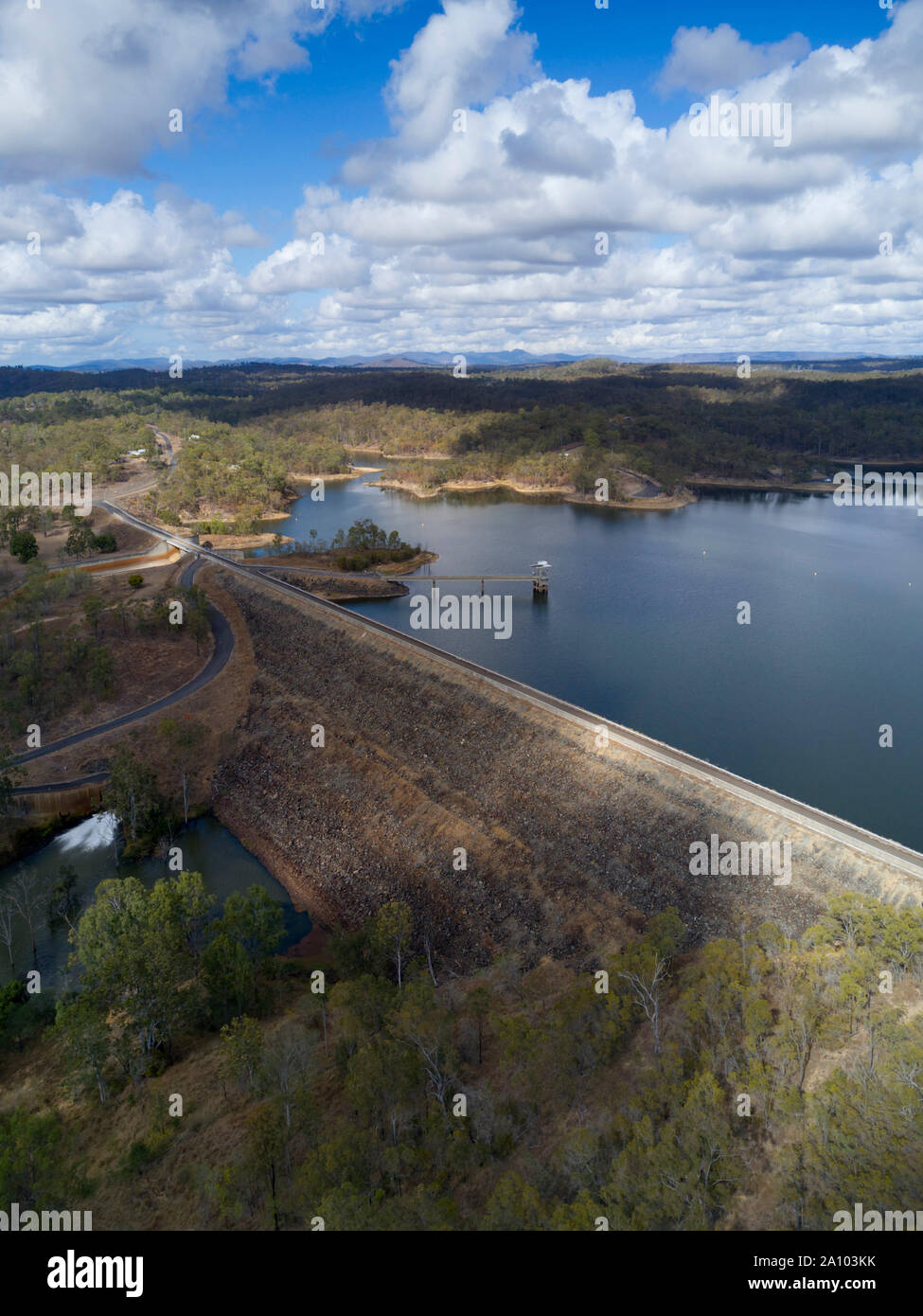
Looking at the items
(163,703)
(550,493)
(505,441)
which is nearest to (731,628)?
(163,703)

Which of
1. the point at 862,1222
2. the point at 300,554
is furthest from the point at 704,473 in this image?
the point at 862,1222

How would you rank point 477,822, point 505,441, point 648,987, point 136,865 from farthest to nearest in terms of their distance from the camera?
point 505,441, point 136,865, point 477,822, point 648,987

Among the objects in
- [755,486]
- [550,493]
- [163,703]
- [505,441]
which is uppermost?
[505,441]

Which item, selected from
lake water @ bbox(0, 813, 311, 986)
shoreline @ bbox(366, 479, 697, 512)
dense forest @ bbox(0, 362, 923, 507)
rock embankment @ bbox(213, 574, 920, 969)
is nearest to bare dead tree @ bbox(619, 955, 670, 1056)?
rock embankment @ bbox(213, 574, 920, 969)

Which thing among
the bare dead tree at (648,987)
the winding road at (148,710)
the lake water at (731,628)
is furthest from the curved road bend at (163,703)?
the bare dead tree at (648,987)

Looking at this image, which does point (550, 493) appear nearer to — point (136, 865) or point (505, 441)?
point (505, 441)

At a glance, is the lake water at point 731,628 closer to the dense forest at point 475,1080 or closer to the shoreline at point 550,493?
the shoreline at point 550,493

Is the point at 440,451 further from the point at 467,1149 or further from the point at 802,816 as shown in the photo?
the point at 467,1149
